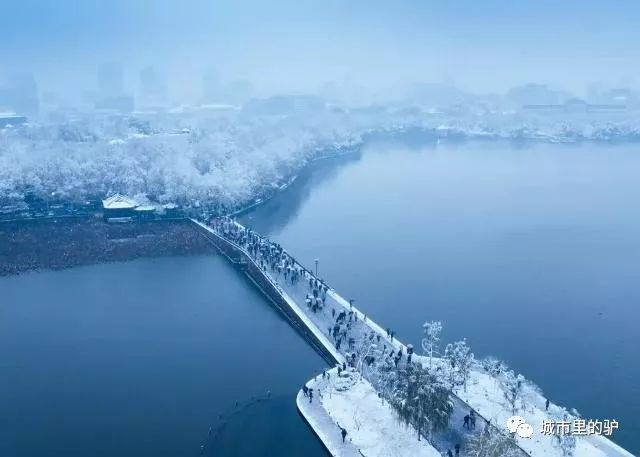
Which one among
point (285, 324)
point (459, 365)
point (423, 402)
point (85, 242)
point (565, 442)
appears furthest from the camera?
point (85, 242)

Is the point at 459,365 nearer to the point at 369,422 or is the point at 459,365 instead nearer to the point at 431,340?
the point at 431,340

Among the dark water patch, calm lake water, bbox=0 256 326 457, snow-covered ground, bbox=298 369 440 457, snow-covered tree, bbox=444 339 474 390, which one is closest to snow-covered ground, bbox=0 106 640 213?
the dark water patch

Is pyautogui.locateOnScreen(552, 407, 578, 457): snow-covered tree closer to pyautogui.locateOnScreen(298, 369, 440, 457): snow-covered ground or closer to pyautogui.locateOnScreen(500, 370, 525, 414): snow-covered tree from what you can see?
pyautogui.locateOnScreen(500, 370, 525, 414): snow-covered tree

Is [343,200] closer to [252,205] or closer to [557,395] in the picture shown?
[252,205]

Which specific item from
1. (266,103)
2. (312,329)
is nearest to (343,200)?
(312,329)

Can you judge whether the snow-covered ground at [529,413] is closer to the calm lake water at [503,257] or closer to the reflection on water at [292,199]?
the calm lake water at [503,257]

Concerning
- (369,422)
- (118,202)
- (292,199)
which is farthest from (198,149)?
(369,422)
